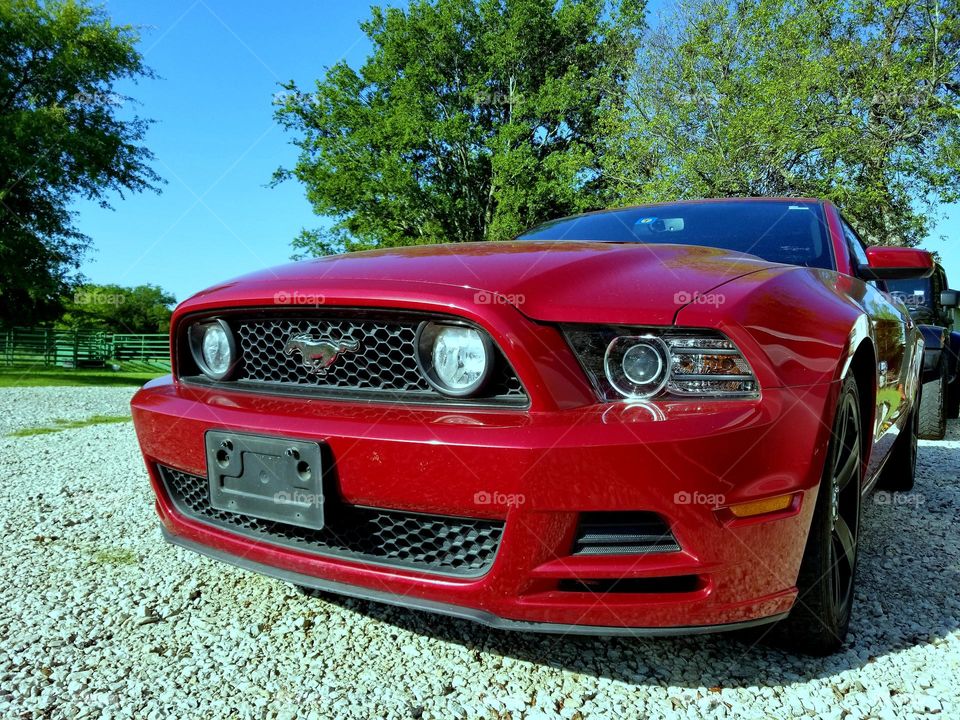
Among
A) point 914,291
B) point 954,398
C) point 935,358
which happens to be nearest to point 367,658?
point 935,358

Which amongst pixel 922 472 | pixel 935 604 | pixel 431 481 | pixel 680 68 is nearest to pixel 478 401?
pixel 431 481

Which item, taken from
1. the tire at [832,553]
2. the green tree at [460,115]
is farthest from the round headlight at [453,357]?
the green tree at [460,115]

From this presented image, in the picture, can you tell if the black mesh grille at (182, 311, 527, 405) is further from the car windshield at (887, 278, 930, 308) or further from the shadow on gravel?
the car windshield at (887, 278, 930, 308)

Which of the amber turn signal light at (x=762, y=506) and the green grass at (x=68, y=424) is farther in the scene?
the green grass at (x=68, y=424)

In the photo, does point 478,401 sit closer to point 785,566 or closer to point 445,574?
point 445,574

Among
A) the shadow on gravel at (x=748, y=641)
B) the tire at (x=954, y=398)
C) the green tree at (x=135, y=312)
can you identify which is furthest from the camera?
the green tree at (x=135, y=312)

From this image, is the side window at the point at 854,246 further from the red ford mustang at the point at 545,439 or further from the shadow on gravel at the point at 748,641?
the shadow on gravel at the point at 748,641

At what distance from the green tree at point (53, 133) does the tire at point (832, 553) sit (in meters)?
19.9

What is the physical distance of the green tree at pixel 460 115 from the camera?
22.2m

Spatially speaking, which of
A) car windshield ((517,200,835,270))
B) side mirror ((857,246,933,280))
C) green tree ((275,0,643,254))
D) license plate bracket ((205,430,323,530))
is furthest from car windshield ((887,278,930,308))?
green tree ((275,0,643,254))

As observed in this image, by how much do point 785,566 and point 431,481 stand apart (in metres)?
0.79

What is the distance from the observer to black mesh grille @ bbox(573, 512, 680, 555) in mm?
1423

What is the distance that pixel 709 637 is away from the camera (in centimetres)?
197

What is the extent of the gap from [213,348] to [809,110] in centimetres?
1715
